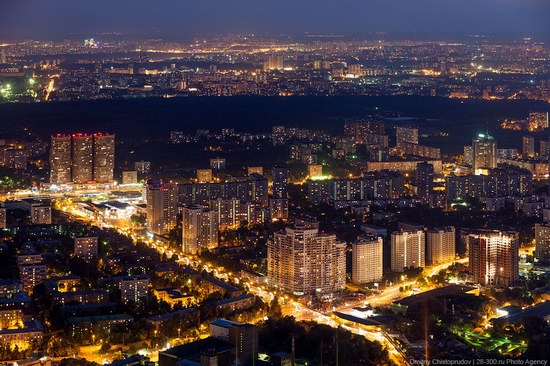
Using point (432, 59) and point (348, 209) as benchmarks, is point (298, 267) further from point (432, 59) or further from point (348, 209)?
point (432, 59)

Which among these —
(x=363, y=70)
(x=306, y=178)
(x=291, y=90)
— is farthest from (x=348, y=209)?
(x=363, y=70)

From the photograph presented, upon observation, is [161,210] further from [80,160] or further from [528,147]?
[528,147]

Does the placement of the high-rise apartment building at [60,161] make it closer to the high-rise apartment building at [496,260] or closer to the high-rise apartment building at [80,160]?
the high-rise apartment building at [80,160]

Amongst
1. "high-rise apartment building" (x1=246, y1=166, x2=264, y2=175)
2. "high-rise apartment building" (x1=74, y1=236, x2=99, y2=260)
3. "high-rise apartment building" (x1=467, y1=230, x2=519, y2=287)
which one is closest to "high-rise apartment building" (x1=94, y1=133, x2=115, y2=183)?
"high-rise apartment building" (x1=246, y1=166, x2=264, y2=175)

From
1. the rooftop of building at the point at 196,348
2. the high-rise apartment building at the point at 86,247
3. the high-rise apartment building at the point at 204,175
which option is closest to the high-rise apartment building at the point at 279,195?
the high-rise apartment building at the point at 204,175

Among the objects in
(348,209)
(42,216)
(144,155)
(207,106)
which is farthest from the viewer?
(207,106)
